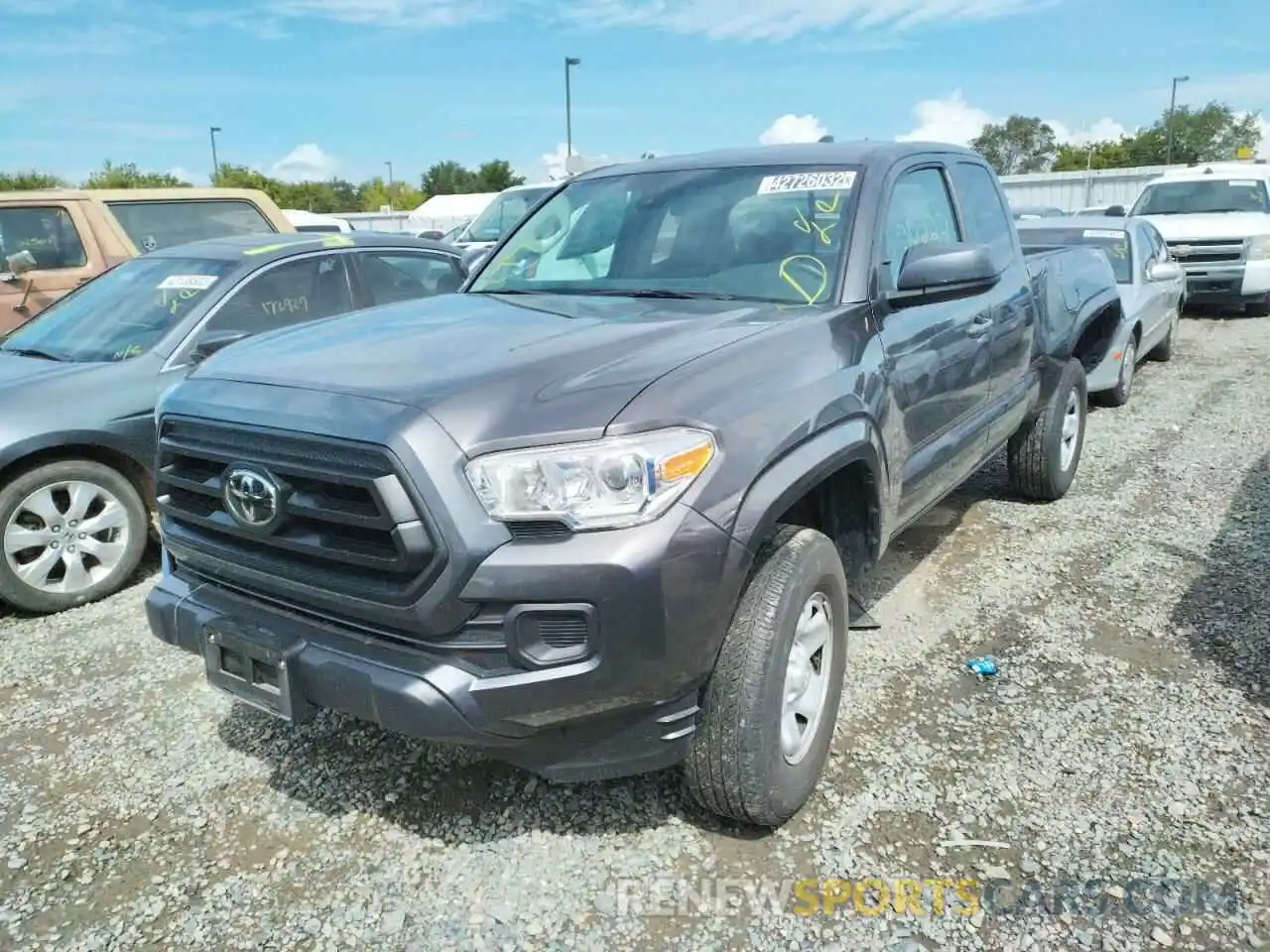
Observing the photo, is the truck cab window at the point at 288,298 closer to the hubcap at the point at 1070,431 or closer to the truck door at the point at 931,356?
the truck door at the point at 931,356

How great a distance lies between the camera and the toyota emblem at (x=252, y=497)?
2.36m

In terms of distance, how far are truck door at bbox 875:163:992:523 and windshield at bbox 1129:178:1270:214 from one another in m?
11.3

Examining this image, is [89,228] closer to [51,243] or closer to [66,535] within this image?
[51,243]

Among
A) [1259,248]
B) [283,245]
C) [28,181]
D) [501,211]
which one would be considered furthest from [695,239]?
[28,181]

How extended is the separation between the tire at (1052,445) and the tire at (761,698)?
2997 mm

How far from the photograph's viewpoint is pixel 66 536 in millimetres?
4379

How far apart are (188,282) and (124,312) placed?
1.15 feet

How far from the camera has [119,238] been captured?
25.0 feet

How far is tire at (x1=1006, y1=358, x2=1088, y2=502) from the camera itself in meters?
5.19

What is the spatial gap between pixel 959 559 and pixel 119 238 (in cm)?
671

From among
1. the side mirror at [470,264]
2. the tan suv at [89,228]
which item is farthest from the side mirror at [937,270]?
the tan suv at [89,228]

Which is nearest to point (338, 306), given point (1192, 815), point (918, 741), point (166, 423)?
point (166, 423)

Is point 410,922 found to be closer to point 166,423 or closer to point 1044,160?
point 166,423

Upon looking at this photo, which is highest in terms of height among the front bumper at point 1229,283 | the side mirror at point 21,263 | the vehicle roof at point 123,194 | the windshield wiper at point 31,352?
the vehicle roof at point 123,194
